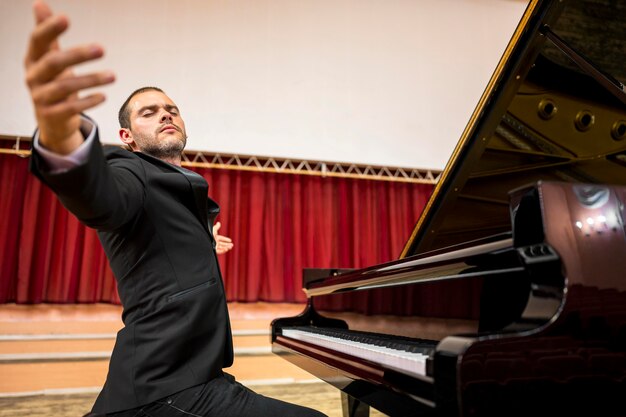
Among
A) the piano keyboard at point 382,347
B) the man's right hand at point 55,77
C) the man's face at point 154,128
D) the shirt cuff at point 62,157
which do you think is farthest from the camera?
the man's face at point 154,128

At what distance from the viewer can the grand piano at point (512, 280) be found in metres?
0.79

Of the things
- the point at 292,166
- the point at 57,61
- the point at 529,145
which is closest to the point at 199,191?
the point at 57,61

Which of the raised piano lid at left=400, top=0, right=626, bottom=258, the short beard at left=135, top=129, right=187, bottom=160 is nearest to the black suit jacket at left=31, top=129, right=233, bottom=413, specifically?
the short beard at left=135, top=129, right=187, bottom=160

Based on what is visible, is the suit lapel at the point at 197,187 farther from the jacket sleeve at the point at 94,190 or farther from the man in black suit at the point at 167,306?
the jacket sleeve at the point at 94,190

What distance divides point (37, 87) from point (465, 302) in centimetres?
98

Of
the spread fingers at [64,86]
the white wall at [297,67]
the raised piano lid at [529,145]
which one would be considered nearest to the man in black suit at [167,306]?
the spread fingers at [64,86]

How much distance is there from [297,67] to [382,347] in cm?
374

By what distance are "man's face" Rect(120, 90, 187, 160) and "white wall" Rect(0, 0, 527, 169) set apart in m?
2.87

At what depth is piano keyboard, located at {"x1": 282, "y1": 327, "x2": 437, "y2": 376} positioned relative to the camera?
0.94 metres

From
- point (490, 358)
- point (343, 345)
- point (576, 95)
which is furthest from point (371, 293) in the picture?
point (576, 95)

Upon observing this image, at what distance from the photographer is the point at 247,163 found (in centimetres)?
427

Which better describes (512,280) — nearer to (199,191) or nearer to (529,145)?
(199,191)

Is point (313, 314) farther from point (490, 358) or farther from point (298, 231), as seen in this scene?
point (298, 231)

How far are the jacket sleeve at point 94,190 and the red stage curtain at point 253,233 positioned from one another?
3.23 meters
